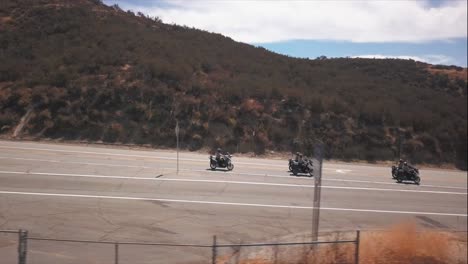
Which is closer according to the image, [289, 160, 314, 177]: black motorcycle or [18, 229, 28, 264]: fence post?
[18, 229, 28, 264]: fence post

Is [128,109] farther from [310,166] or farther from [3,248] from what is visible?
[3,248]

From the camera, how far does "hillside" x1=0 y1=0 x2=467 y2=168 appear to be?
1352 inches

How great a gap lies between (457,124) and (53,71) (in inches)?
1363

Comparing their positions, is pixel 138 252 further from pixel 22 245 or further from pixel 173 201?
pixel 173 201

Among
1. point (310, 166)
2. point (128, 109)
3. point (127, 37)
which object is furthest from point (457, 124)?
point (127, 37)

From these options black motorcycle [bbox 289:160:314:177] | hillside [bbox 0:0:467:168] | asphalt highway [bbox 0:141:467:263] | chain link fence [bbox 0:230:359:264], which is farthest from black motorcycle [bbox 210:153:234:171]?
chain link fence [bbox 0:230:359:264]

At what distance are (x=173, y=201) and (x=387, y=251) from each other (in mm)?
7730

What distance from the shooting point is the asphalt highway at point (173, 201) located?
13625 millimetres

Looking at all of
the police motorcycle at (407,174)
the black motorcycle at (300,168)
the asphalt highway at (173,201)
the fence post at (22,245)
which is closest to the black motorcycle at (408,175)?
the police motorcycle at (407,174)

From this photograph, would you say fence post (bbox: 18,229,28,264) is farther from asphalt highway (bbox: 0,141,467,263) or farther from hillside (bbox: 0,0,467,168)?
hillside (bbox: 0,0,467,168)

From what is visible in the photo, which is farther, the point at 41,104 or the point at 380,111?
the point at 380,111

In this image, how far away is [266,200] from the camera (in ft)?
63.6

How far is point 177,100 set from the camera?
38781 mm

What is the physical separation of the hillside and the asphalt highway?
580cm
